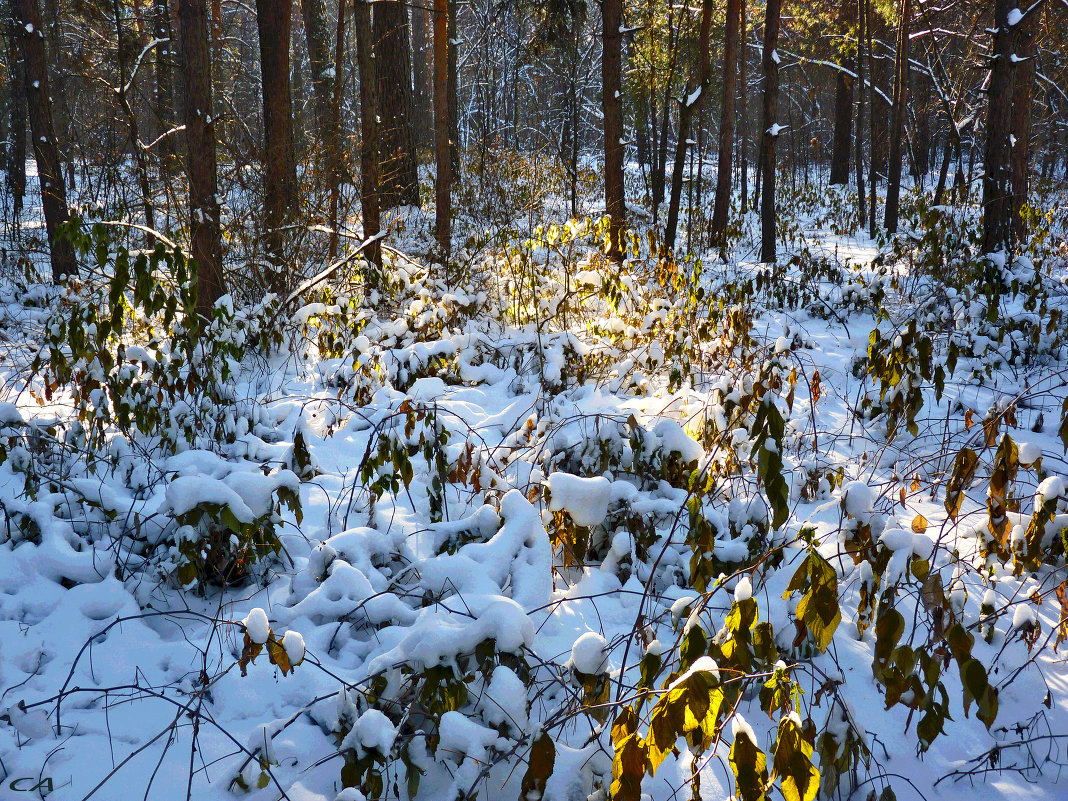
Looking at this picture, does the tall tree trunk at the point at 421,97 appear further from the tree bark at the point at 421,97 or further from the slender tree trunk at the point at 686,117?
the slender tree trunk at the point at 686,117

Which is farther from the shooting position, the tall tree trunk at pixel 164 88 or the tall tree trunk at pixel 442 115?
the tall tree trunk at pixel 442 115

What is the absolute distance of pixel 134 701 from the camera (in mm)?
2152

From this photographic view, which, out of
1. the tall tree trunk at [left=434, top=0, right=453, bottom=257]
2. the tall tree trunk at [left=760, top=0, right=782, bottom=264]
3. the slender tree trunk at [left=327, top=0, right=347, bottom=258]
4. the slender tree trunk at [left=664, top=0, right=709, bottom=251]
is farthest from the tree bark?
the slender tree trunk at [left=327, top=0, right=347, bottom=258]

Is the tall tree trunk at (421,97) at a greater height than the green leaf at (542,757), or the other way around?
the tall tree trunk at (421,97)

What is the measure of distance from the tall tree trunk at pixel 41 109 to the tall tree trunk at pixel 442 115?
4308 mm

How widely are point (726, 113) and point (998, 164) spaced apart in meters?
4.76

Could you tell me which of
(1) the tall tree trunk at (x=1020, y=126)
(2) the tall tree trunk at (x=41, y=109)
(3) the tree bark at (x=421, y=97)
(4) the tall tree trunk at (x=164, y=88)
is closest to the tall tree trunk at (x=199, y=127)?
(4) the tall tree trunk at (x=164, y=88)

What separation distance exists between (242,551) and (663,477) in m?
1.74

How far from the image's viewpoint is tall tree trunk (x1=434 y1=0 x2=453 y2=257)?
8.19 metres

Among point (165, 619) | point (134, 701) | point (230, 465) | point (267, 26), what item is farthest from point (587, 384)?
point (267, 26)

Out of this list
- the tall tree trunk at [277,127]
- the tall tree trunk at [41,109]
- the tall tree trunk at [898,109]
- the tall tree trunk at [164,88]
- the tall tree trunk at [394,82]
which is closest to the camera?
the tall tree trunk at [164,88]

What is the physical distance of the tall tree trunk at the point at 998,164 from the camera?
7148 mm

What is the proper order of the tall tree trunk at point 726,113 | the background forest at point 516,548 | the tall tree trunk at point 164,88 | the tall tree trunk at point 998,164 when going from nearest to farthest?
the background forest at point 516,548, the tall tree trunk at point 164,88, the tall tree trunk at point 998,164, the tall tree trunk at point 726,113

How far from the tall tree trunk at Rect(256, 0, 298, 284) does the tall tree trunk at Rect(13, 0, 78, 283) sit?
3.16 m
